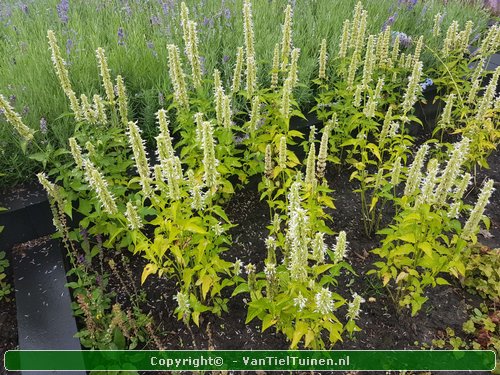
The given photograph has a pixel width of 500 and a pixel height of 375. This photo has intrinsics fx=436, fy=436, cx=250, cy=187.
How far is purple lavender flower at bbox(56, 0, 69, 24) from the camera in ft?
17.2

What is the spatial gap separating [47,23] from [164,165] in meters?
3.99

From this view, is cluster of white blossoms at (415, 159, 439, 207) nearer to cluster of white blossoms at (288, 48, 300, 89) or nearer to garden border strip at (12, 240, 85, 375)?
cluster of white blossoms at (288, 48, 300, 89)

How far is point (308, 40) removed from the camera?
192 inches

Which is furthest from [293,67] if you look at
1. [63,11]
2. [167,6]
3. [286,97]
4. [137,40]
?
[63,11]

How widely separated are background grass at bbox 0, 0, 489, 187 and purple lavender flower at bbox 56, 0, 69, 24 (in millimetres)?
28

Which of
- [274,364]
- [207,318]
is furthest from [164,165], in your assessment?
[274,364]

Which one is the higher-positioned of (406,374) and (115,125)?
(115,125)

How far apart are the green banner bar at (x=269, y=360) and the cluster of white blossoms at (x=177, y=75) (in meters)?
1.75

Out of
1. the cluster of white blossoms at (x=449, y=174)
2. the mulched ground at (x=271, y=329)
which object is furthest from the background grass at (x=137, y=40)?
the cluster of white blossoms at (x=449, y=174)

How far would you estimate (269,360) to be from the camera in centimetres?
281

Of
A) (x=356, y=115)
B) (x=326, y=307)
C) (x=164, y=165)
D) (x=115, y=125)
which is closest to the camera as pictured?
(x=326, y=307)

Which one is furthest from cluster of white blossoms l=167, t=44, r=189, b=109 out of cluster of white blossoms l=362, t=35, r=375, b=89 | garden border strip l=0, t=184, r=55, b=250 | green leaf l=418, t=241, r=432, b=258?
green leaf l=418, t=241, r=432, b=258

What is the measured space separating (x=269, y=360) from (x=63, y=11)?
15.8 feet

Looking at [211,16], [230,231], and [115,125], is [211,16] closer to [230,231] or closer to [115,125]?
[115,125]
